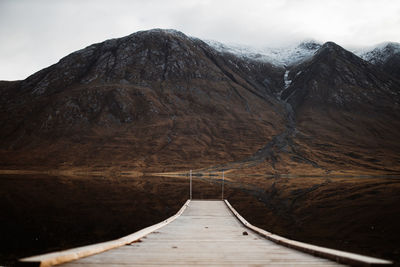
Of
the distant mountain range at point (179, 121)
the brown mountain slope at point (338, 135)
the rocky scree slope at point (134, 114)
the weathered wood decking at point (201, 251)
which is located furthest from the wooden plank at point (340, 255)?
the rocky scree slope at point (134, 114)

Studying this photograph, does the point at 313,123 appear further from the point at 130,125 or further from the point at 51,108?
the point at 51,108

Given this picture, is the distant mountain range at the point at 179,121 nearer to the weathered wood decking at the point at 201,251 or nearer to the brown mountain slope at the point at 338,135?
the brown mountain slope at the point at 338,135

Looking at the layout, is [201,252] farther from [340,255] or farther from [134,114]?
[134,114]

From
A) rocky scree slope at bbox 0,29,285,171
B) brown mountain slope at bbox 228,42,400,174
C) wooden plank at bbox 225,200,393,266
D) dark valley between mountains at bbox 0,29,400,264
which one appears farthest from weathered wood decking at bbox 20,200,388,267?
rocky scree slope at bbox 0,29,285,171

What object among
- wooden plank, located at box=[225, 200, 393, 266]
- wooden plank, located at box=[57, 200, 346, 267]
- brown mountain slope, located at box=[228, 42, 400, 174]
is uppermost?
brown mountain slope, located at box=[228, 42, 400, 174]

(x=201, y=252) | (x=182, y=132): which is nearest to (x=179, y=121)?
(x=182, y=132)

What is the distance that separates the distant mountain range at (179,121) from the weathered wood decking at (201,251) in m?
94.4

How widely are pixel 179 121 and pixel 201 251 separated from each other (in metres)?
145

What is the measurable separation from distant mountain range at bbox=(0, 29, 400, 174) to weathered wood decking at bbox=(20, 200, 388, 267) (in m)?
94.4

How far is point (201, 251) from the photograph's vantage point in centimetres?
955

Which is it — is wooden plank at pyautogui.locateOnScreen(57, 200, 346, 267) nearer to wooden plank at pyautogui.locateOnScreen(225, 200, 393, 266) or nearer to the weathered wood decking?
the weathered wood decking

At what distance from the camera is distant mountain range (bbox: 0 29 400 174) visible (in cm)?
12094

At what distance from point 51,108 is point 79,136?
27.7m

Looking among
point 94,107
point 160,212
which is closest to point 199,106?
point 94,107
